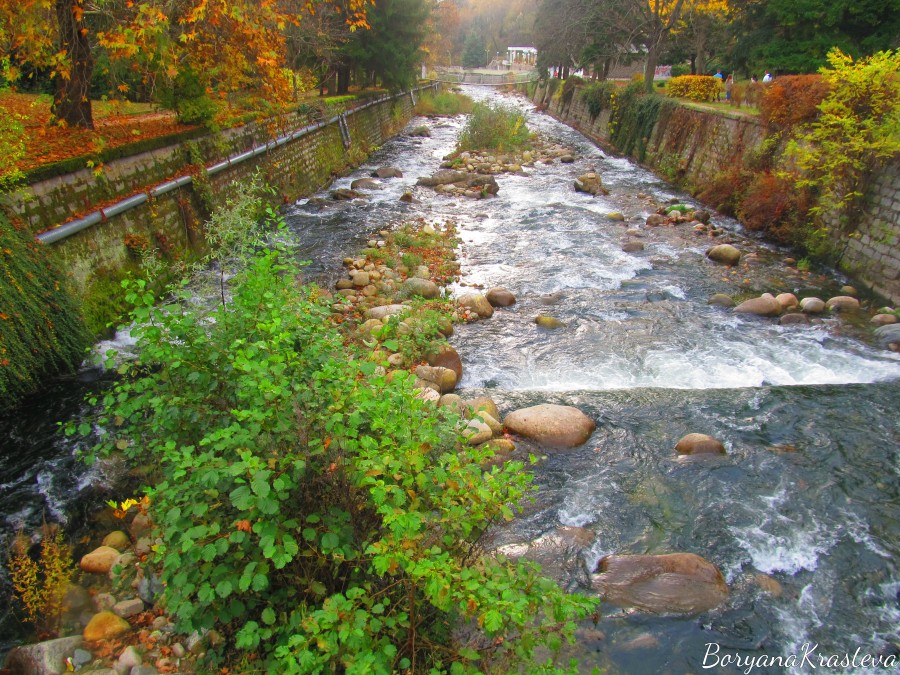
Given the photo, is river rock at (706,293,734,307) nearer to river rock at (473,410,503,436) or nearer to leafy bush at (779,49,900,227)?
leafy bush at (779,49,900,227)

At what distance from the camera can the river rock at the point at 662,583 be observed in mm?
3830

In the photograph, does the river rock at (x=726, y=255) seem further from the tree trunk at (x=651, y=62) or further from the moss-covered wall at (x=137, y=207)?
the tree trunk at (x=651, y=62)

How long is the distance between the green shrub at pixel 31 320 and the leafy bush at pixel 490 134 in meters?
17.2

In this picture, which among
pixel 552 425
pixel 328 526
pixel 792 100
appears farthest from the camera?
pixel 792 100

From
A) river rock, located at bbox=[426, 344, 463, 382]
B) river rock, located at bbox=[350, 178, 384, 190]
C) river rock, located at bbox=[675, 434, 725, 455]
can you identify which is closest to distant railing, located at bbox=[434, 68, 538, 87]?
river rock, located at bbox=[350, 178, 384, 190]

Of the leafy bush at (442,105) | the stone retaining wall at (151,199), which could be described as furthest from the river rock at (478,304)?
the leafy bush at (442,105)

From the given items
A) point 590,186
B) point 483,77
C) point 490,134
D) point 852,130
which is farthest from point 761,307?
point 483,77

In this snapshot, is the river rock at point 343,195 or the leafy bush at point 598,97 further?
the leafy bush at point 598,97

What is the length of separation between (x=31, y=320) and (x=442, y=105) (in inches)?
1331

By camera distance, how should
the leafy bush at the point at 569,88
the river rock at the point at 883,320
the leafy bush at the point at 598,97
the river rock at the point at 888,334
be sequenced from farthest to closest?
the leafy bush at the point at 569,88, the leafy bush at the point at 598,97, the river rock at the point at 883,320, the river rock at the point at 888,334

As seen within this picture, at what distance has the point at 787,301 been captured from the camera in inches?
333

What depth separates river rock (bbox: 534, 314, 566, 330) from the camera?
8094 millimetres

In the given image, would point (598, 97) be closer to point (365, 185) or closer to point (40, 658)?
point (365, 185)

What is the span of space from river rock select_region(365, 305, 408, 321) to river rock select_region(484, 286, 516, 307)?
1745 millimetres
